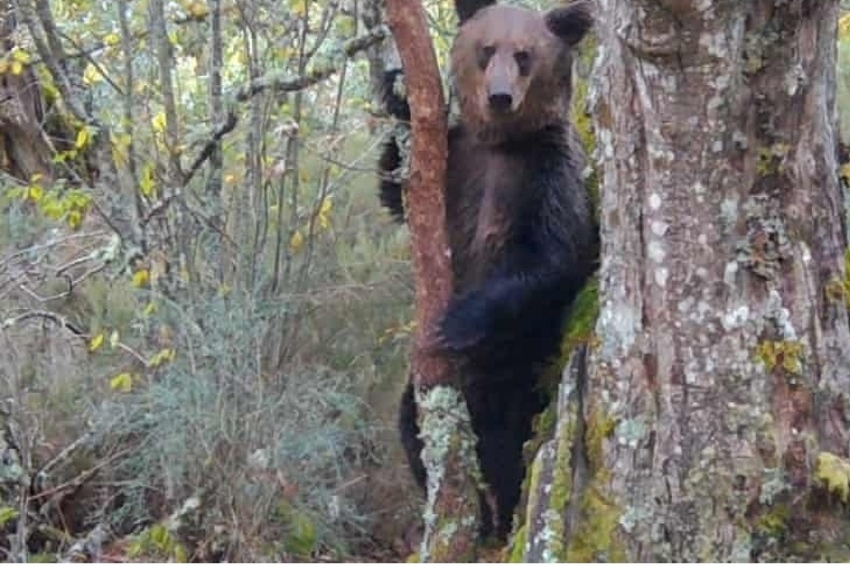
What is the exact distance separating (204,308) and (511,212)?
4.52 feet

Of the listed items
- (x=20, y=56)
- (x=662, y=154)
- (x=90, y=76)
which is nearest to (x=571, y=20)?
(x=662, y=154)

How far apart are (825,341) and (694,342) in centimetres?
41

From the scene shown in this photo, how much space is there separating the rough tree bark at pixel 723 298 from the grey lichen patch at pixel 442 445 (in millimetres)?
869

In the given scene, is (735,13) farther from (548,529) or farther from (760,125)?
(548,529)

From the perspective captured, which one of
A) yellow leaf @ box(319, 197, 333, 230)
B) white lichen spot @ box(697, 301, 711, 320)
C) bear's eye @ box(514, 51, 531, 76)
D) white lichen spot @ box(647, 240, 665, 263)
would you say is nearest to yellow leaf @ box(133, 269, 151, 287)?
yellow leaf @ box(319, 197, 333, 230)

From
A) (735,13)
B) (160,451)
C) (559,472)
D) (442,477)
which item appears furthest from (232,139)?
(735,13)

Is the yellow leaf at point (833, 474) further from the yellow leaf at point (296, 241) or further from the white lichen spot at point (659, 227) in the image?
the yellow leaf at point (296, 241)

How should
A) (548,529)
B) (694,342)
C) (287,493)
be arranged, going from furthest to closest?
(287,493) < (548,529) < (694,342)

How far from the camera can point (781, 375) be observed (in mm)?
Answer: 4270

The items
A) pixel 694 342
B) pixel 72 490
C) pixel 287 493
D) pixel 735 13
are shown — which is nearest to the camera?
pixel 735 13

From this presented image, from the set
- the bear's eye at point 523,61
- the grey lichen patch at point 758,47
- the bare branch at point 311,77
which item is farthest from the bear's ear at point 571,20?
the grey lichen patch at point 758,47

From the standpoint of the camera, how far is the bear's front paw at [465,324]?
532cm

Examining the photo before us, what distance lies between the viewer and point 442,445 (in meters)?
5.30

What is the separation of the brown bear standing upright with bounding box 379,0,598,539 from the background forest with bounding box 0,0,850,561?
418 mm
